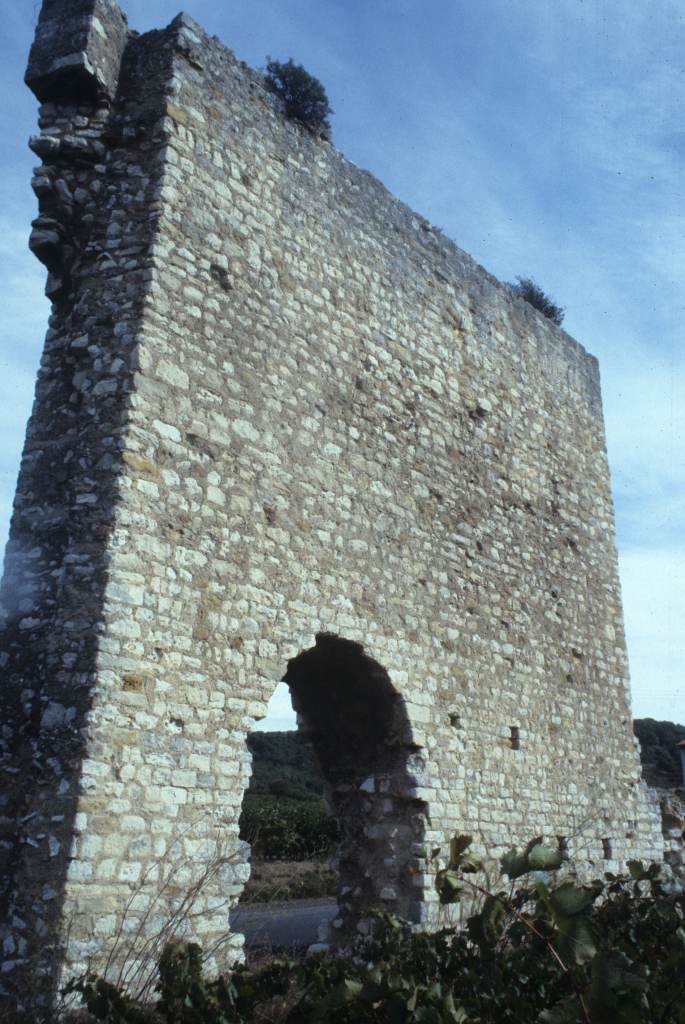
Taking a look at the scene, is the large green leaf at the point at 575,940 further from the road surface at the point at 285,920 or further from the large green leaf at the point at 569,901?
the road surface at the point at 285,920

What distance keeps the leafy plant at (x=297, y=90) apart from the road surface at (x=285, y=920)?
6.22 meters

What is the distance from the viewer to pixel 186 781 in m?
5.50

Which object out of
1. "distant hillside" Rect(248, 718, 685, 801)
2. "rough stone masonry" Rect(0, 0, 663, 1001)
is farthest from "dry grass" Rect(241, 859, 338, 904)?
"rough stone masonry" Rect(0, 0, 663, 1001)

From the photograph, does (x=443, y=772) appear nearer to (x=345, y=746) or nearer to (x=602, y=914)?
(x=345, y=746)

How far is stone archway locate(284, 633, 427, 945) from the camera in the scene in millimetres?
7113

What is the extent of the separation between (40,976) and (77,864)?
54cm

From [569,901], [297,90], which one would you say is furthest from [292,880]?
[569,901]

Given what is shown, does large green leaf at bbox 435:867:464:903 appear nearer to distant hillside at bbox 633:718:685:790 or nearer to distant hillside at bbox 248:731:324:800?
distant hillside at bbox 248:731:324:800

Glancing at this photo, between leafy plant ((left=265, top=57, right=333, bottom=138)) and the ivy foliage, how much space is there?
248 inches

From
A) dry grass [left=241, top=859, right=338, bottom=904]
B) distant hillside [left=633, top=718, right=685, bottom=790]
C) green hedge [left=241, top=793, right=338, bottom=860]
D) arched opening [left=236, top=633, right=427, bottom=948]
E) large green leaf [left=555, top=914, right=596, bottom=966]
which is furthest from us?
distant hillside [left=633, top=718, right=685, bottom=790]

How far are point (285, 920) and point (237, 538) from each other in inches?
309

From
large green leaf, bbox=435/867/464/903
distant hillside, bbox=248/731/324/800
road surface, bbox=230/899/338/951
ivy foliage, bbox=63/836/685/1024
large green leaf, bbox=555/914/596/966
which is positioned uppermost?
distant hillside, bbox=248/731/324/800

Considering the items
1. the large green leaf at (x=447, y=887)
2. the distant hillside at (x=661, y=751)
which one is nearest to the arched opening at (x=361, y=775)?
the large green leaf at (x=447, y=887)

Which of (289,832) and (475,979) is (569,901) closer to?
(475,979)
